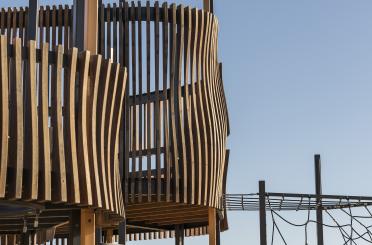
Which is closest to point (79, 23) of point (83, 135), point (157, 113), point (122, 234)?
point (83, 135)

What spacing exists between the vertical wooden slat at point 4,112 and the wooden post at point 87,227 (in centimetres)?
161

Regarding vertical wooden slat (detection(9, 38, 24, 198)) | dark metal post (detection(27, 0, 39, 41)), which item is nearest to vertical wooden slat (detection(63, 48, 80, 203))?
vertical wooden slat (detection(9, 38, 24, 198))

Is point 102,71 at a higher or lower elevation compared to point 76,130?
higher

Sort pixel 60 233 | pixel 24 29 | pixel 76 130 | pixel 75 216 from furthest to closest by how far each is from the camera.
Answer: pixel 60 233 → pixel 24 29 → pixel 75 216 → pixel 76 130

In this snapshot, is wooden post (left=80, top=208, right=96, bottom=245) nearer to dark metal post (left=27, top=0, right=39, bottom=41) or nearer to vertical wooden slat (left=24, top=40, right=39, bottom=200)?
vertical wooden slat (left=24, top=40, right=39, bottom=200)

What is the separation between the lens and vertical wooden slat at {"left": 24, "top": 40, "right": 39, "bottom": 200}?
8.09 m

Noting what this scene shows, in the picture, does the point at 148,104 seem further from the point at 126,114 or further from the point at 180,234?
the point at 180,234

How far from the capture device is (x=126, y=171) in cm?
1234

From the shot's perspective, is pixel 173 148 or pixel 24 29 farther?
pixel 24 29

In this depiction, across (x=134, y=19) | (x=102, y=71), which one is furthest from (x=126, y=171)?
(x=102, y=71)

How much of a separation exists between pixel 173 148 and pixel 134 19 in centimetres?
206

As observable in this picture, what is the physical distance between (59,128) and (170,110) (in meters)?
4.07

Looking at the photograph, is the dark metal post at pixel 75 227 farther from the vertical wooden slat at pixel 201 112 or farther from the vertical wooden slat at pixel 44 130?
the vertical wooden slat at pixel 201 112

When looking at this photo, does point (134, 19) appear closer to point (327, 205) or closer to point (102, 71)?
point (102, 71)
